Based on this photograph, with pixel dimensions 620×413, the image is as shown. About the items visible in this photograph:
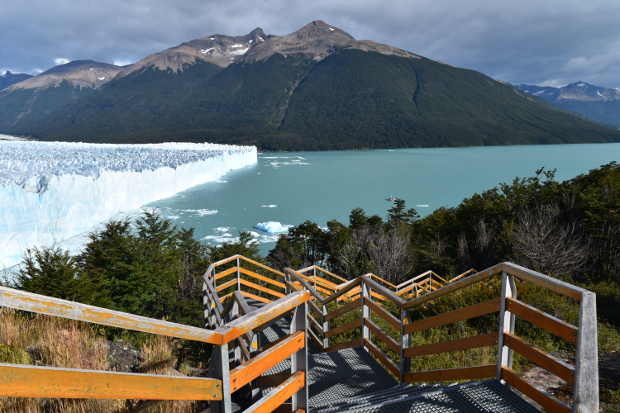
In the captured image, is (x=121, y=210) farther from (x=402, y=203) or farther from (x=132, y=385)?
(x=132, y=385)

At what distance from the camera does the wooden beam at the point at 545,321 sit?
1980 millimetres

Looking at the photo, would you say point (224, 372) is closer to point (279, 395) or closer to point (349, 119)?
point (279, 395)

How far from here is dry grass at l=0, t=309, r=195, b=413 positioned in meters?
2.48

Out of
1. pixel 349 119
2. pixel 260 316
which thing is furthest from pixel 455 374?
pixel 349 119

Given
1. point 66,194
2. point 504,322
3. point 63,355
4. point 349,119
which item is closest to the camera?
point 504,322

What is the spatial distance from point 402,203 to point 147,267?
20000 millimetres

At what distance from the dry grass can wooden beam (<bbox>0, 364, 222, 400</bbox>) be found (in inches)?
37.3

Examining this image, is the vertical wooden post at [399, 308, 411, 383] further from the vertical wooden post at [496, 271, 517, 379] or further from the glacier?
the glacier

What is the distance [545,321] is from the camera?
85.4 inches

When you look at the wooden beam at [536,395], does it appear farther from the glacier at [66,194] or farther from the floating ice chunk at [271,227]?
the floating ice chunk at [271,227]

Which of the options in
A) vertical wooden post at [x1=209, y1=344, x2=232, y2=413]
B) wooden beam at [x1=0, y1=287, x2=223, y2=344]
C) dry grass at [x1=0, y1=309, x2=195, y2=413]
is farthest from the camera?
dry grass at [x1=0, y1=309, x2=195, y2=413]

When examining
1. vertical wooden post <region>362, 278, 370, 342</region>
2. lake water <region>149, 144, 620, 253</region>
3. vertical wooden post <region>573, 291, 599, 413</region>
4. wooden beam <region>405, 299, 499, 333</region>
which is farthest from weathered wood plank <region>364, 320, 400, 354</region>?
lake water <region>149, 144, 620, 253</region>

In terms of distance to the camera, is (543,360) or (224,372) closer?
(224,372)

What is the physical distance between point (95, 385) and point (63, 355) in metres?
2.49
